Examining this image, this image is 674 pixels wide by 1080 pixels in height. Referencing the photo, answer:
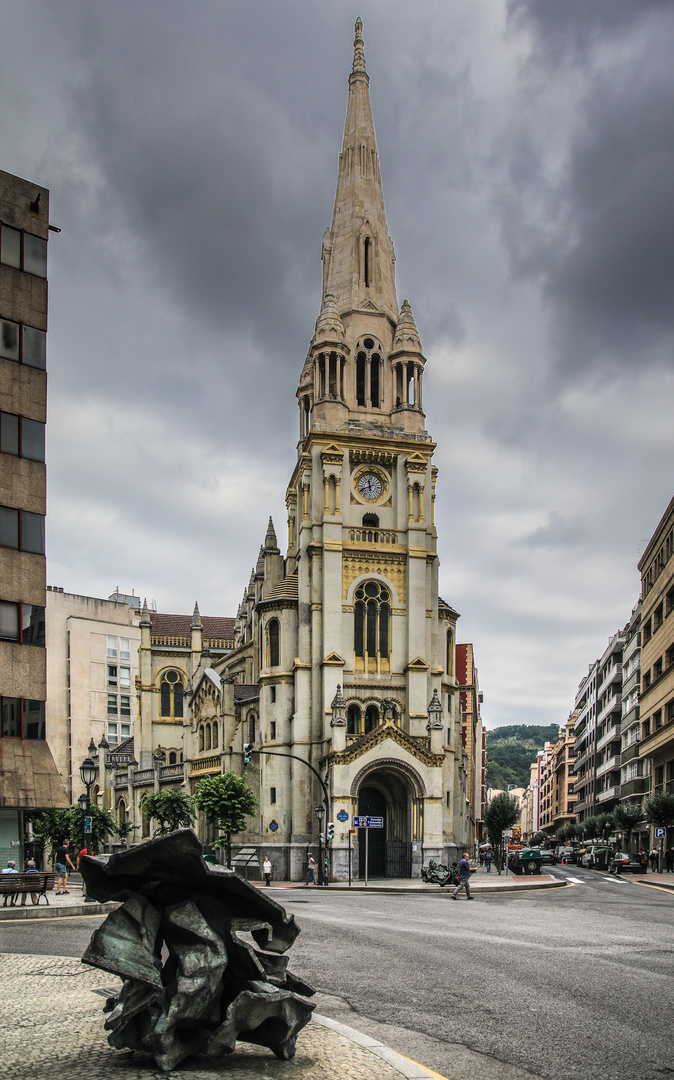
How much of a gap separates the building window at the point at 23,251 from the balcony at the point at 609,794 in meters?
70.0

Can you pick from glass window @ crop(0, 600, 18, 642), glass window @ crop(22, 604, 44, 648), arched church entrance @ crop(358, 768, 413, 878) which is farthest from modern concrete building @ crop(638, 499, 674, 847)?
glass window @ crop(0, 600, 18, 642)

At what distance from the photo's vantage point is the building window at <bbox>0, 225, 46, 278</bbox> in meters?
30.8

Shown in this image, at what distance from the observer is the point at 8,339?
3042 centimetres

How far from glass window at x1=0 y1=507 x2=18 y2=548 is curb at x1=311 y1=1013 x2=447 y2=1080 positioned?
2250 cm

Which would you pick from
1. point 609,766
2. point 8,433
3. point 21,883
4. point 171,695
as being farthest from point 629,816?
point 8,433

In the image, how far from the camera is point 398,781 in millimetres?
50719

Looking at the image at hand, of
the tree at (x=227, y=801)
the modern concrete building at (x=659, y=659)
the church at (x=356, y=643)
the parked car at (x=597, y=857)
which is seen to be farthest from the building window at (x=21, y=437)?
the parked car at (x=597, y=857)

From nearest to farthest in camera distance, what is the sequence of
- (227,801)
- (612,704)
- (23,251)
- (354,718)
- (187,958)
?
(187,958)
(23,251)
(227,801)
(354,718)
(612,704)

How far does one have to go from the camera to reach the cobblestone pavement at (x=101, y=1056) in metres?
7.37

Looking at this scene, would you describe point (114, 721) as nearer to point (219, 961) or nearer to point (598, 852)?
point (598, 852)

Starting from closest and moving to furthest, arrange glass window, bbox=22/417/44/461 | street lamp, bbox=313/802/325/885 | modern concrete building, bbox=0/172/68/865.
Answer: modern concrete building, bbox=0/172/68/865
glass window, bbox=22/417/44/461
street lamp, bbox=313/802/325/885

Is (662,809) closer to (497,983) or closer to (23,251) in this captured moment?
(23,251)

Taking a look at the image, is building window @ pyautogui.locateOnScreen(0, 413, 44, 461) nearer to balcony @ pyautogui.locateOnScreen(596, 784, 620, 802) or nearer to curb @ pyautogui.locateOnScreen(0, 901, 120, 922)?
curb @ pyautogui.locateOnScreen(0, 901, 120, 922)

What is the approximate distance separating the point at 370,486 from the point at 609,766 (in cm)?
4791
